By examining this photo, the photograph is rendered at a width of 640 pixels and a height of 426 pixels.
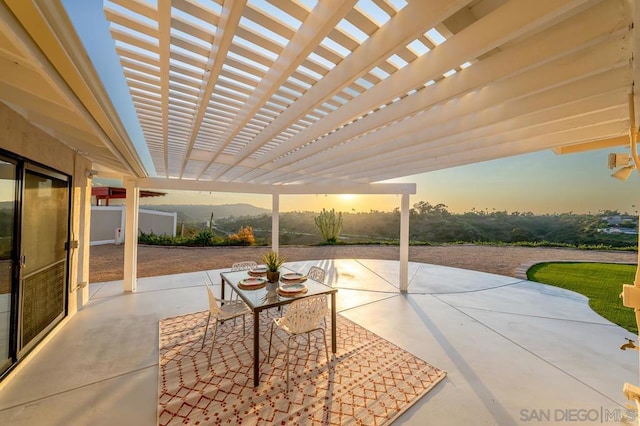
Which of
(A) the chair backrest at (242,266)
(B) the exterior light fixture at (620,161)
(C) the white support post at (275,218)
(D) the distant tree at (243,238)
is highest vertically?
(B) the exterior light fixture at (620,161)

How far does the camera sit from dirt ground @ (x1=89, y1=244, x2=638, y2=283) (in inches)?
293

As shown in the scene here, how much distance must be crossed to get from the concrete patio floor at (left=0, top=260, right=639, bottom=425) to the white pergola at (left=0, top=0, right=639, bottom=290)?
243 centimetres

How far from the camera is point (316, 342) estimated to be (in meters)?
3.29

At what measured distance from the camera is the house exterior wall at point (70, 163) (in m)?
2.33

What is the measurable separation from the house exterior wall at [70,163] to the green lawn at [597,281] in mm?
8161

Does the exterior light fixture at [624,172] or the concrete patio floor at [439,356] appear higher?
the exterior light fixture at [624,172]

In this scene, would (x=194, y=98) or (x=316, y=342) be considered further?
(x=316, y=342)

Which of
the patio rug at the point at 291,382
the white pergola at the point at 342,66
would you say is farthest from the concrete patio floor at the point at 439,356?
the white pergola at the point at 342,66

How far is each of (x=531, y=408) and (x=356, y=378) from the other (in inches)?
61.5

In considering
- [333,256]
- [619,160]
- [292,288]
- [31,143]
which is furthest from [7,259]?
[333,256]

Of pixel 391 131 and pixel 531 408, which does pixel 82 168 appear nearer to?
pixel 391 131

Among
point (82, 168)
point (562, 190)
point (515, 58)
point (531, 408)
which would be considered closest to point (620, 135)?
point (515, 58)

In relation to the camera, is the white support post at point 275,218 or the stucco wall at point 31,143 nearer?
the stucco wall at point 31,143

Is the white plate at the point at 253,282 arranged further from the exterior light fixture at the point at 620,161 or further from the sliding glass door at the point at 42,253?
the exterior light fixture at the point at 620,161
